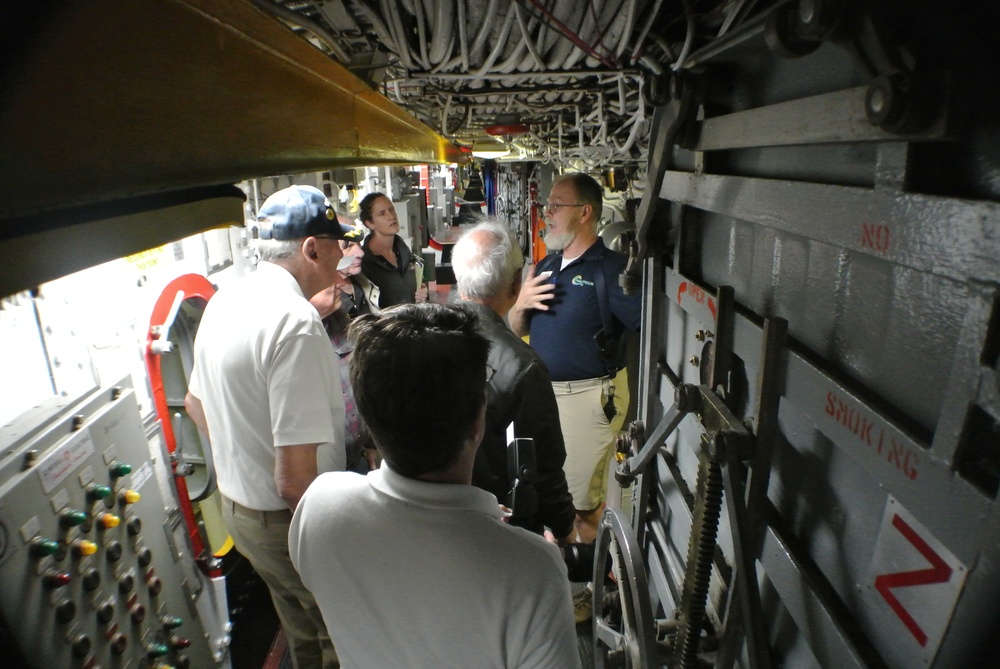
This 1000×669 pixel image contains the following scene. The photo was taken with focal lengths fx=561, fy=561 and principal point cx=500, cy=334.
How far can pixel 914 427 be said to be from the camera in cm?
93

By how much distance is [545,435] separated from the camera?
6.88ft

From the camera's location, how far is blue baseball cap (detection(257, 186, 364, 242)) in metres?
2.21

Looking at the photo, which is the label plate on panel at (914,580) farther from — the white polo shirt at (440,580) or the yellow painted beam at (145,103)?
the yellow painted beam at (145,103)

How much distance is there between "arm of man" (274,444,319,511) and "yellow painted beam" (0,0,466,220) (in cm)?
129

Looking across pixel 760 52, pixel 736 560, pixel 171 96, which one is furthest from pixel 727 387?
pixel 171 96

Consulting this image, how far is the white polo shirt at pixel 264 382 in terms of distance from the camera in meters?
1.92

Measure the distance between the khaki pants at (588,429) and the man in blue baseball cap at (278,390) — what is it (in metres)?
1.56

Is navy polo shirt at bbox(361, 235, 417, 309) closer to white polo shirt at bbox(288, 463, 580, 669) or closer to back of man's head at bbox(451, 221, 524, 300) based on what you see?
back of man's head at bbox(451, 221, 524, 300)

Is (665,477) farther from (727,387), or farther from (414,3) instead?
(414,3)

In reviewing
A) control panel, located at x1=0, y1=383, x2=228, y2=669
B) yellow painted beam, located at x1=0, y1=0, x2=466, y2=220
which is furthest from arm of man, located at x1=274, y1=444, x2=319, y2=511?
yellow painted beam, located at x1=0, y1=0, x2=466, y2=220

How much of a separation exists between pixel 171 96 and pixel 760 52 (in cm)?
132

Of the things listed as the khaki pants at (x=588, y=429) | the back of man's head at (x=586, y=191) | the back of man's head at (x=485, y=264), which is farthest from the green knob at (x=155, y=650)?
the back of man's head at (x=586, y=191)

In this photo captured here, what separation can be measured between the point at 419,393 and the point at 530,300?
2274 millimetres

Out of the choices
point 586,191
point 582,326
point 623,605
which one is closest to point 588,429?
point 582,326
